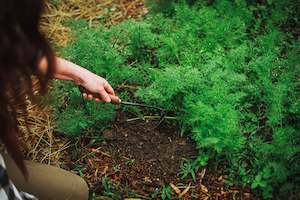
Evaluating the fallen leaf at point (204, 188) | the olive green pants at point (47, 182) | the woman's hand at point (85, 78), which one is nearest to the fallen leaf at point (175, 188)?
the fallen leaf at point (204, 188)

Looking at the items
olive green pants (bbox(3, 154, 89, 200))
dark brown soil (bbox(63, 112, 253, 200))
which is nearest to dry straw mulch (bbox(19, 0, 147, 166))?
dark brown soil (bbox(63, 112, 253, 200))

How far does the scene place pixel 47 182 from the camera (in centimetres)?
204

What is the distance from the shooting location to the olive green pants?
2010mm

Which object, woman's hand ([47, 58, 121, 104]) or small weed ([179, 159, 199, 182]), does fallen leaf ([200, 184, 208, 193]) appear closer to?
small weed ([179, 159, 199, 182])

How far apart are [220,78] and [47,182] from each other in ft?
3.58

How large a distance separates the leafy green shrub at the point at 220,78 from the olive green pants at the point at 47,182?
477 millimetres

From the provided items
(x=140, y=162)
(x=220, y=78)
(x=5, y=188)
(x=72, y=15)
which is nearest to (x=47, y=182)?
(x=5, y=188)

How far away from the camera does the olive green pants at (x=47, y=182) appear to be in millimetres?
2010

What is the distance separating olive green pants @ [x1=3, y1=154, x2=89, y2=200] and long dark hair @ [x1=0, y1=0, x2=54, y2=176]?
1.88 ft

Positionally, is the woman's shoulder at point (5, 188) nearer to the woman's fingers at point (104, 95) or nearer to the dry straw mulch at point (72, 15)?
the woman's fingers at point (104, 95)

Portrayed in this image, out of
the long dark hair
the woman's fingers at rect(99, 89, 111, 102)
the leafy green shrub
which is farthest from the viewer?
the leafy green shrub

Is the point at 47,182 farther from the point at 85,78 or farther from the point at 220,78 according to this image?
the point at 220,78

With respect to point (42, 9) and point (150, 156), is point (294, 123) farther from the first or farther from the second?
point (42, 9)

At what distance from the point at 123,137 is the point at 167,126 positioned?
0.25 metres
